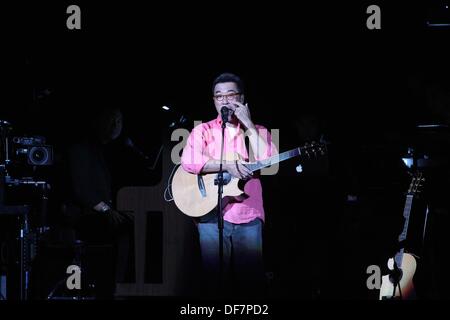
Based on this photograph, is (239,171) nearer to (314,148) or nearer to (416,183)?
(314,148)

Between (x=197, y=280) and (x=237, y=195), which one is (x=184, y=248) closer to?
(x=197, y=280)

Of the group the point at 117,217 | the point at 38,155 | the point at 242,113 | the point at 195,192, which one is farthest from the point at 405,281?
the point at 38,155

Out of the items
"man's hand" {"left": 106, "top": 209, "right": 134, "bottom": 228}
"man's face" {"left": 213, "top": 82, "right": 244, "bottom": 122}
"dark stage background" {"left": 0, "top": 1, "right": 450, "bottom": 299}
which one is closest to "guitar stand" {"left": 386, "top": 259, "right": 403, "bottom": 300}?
"dark stage background" {"left": 0, "top": 1, "right": 450, "bottom": 299}

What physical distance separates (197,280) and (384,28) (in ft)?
8.53

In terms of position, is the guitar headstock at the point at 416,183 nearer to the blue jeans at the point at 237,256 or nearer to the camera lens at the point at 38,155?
the blue jeans at the point at 237,256

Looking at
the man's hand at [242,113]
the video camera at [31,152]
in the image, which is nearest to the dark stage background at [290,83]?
the video camera at [31,152]

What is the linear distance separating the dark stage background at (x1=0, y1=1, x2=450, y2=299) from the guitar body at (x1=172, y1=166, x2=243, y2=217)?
0.47 m

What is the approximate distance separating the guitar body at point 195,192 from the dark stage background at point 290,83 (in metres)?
0.47

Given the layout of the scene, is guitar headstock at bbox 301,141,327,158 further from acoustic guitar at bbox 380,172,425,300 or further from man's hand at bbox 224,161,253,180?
acoustic guitar at bbox 380,172,425,300

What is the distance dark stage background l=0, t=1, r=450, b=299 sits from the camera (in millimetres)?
4992

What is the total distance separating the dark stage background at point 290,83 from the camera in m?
4.99

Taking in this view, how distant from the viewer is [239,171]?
4.16 metres

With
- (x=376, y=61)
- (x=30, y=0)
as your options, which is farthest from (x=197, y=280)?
(x=30, y=0)

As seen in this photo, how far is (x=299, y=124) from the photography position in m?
5.09
